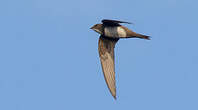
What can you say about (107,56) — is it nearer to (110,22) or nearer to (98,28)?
(98,28)

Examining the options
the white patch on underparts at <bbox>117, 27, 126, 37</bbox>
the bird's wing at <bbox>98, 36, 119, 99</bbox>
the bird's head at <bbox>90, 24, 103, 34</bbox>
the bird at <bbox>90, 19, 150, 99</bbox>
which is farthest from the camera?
the bird's head at <bbox>90, 24, 103, 34</bbox>

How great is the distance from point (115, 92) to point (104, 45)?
296cm

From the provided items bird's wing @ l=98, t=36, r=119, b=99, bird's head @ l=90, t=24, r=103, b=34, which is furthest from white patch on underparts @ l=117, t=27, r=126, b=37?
bird's wing @ l=98, t=36, r=119, b=99

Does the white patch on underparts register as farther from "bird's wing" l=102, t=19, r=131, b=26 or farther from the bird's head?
the bird's head

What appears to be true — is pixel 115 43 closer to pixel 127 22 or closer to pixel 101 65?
pixel 101 65

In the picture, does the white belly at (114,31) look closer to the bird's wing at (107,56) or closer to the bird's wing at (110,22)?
the bird's wing at (110,22)

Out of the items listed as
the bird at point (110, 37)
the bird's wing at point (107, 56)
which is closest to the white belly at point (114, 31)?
the bird at point (110, 37)

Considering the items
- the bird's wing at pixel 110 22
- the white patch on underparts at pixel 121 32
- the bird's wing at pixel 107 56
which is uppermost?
the bird's wing at pixel 110 22

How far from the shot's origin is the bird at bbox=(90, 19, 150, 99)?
919 inches

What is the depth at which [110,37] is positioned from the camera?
2416 centimetres

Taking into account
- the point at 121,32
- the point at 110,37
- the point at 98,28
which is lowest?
the point at 110,37

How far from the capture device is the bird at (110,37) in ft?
76.6

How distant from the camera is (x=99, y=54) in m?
24.7

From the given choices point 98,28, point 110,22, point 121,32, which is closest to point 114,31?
point 121,32
